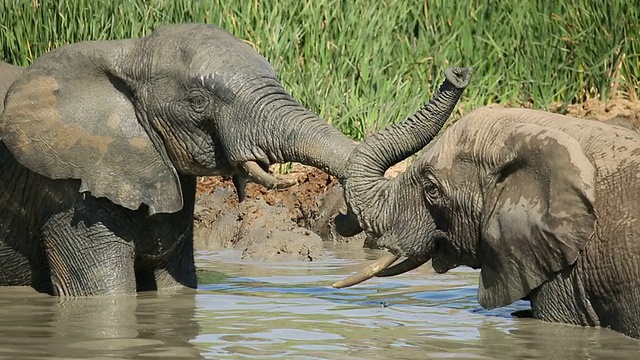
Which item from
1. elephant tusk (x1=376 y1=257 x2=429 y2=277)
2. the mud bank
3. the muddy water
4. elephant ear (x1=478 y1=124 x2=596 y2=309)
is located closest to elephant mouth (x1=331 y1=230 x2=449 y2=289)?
elephant tusk (x1=376 y1=257 x2=429 y2=277)

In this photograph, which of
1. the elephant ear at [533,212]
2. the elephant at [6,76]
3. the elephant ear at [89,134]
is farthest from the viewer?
the elephant at [6,76]

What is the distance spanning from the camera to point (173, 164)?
8.11 meters

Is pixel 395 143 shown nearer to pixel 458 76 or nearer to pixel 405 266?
pixel 458 76

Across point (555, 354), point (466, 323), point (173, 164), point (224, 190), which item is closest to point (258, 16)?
point (224, 190)

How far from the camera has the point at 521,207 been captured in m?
6.84

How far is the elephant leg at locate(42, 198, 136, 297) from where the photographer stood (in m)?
8.05

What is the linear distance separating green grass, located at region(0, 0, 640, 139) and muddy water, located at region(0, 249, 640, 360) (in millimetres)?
3755

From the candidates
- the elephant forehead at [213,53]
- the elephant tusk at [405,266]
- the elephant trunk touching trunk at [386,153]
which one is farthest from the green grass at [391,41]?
the elephant trunk touching trunk at [386,153]

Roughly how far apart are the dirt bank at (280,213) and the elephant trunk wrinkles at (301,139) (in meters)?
2.76

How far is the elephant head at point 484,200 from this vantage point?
265 inches

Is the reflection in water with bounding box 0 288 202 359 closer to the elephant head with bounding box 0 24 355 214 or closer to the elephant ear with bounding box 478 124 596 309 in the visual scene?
the elephant head with bounding box 0 24 355 214

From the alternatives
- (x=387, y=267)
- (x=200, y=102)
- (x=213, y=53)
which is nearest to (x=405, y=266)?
(x=387, y=267)

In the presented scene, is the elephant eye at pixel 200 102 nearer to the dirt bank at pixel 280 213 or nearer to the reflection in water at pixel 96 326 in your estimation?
the reflection in water at pixel 96 326

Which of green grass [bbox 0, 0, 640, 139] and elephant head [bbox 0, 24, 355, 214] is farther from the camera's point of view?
green grass [bbox 0, 0, 640, 139]
